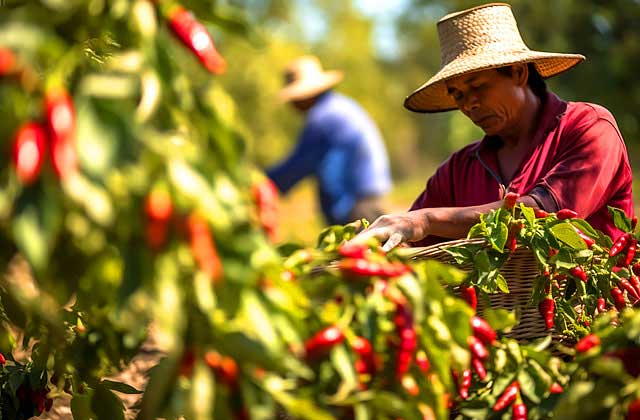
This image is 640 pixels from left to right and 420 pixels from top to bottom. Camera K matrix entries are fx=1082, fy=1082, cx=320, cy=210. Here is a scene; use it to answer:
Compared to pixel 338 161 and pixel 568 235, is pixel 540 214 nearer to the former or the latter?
pixel 568 235

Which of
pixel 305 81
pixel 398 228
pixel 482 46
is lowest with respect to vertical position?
pixel 305 81

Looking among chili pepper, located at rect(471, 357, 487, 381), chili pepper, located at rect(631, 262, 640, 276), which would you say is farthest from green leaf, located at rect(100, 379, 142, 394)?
chili pepper, located at rect(631, 262, 640, 276)

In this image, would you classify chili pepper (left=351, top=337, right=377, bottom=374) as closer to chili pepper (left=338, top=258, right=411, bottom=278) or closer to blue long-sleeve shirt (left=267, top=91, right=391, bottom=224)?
chili pepper (left=338, top=258, right=411, bottom=278)

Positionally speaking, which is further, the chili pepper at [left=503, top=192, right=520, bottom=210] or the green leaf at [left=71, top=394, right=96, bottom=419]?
the chili pepper at [left=503, top=192, right=520, bottom=210]

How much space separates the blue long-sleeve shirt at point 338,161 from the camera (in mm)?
7520

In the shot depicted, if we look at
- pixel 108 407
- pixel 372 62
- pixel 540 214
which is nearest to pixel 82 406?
pixel 108 407

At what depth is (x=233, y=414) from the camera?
1.71m

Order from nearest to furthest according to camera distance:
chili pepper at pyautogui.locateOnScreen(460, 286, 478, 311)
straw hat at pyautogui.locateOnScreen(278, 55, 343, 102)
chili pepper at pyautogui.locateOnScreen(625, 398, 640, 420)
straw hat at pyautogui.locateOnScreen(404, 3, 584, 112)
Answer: chili pepper at pyautogui.locateOnScreen(625, 398, 640, 420) → chili pepper at pyautogui.locateOnScreen(460, 286, 478, 311) → straw hat at pyautogui.locateOnScreen(404, 3, 584, 112) → straw hat at pyautogui.locateOnScreen(278, 55, 343, 102)

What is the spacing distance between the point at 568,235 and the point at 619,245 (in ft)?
0.68

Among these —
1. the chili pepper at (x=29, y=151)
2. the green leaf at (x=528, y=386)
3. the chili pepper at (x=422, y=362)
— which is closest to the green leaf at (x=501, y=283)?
the green leaf at (x=528, y=386)

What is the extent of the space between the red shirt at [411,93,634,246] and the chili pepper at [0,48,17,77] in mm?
1891

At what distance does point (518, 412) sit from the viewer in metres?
2.13

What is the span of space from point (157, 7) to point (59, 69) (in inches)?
8.3

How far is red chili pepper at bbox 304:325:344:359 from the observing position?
1844 mm
